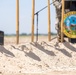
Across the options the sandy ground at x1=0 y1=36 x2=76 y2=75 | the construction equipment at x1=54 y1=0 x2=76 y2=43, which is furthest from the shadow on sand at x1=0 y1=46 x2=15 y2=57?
the construction equipment at x1=54 y1=0 x2=76 y2=43

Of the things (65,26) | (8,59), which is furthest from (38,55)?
(65,26)

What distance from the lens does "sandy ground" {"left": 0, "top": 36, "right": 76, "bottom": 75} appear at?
1518cm

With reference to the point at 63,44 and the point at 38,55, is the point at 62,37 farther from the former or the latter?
the point at 38,55

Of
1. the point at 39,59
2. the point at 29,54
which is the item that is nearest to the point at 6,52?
the point at 29,54

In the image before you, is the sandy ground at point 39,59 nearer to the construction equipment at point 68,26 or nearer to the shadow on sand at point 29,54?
the shadow on sand at point 29,54

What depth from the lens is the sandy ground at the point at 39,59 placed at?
1518 centimetres

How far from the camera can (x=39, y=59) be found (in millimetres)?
16984

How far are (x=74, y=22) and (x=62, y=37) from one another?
1371 mm

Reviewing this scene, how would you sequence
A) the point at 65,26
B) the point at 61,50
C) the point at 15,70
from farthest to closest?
the point at 65,26 → the point at 61,50 → the point at 15,70

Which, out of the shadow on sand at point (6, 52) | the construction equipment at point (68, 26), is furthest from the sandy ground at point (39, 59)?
the construction equipment at point (68, 26)

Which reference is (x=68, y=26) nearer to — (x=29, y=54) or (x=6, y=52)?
(x=29, y=54)

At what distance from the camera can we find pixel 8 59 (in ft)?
52.5

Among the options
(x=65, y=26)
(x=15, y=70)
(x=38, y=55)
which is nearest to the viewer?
(x=15, y=70)

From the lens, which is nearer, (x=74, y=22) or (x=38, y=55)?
(x=38, y=55)
